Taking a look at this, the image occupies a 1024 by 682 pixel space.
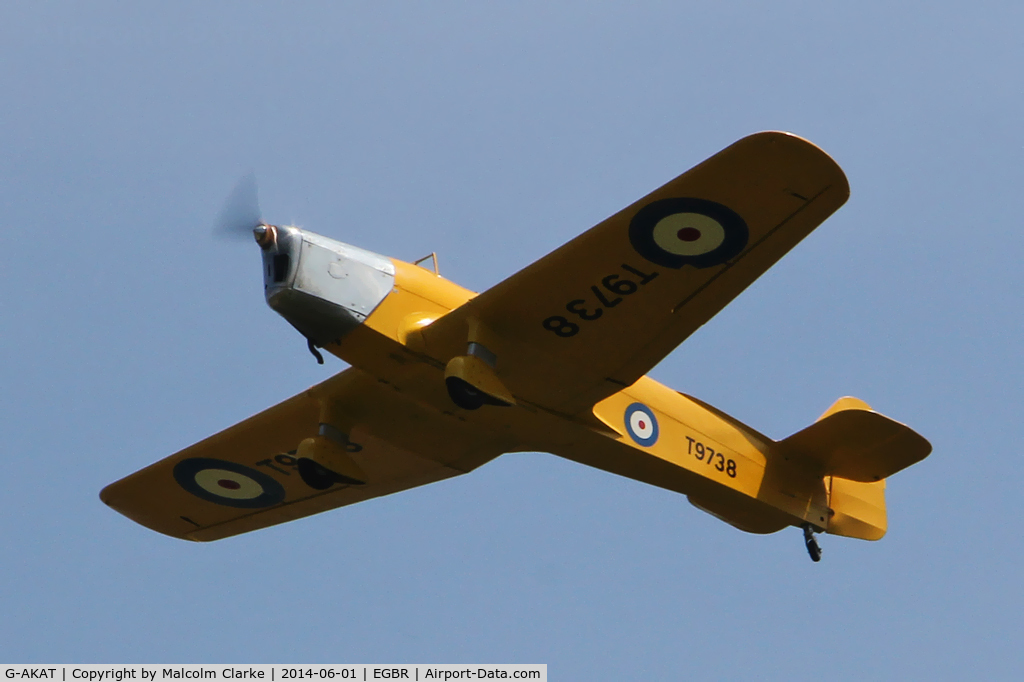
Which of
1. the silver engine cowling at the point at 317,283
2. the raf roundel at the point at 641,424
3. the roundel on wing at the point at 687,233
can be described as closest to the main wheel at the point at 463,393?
the silver engine cowling at the point at 317,283

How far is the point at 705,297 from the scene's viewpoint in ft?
39.9

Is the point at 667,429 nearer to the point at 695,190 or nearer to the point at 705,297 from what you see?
the point at 705,297

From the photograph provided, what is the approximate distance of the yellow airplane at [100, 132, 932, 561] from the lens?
11.5m

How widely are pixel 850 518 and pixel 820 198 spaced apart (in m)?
6.26

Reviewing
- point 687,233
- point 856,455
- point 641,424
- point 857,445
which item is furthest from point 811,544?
point 687,233

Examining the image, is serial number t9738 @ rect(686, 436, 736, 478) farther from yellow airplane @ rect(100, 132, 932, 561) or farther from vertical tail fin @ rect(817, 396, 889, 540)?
vertical tail fin @ rect(817, 396, 889, 540)

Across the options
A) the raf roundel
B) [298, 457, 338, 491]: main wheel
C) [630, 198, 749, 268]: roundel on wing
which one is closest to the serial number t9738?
the raf roundel

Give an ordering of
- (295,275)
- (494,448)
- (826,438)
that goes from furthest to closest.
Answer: (826,438) → (494,448) → (295,275)

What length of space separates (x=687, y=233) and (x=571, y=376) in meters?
2.06

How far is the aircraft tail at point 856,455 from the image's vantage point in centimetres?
1463

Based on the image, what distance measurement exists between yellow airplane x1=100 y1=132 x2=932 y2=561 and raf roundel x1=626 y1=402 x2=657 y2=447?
0.02m

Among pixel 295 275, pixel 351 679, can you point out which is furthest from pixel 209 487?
pixel 295 275

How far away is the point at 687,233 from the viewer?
11.5m

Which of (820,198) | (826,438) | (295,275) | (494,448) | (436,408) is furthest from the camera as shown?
(826,438)
